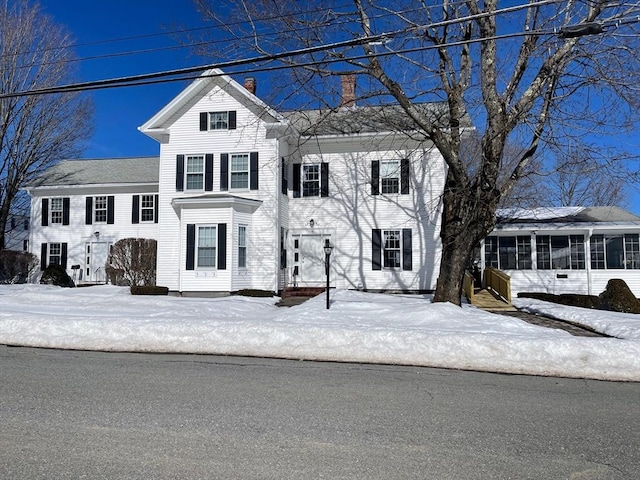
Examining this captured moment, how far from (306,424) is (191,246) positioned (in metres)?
16.6

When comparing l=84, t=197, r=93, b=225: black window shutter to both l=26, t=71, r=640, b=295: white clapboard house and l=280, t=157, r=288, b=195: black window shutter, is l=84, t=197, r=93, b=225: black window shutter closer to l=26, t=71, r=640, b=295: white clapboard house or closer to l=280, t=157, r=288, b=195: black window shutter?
l=26, t=71, r=640, b=295: white clapboard house

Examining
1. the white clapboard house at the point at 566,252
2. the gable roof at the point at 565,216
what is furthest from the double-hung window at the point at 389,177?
the white clapboard house at the point at 566,252

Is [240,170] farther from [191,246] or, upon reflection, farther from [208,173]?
[191,246]

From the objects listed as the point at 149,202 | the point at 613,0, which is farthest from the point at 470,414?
the point at 149,202

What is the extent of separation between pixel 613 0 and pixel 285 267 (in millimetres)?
14842

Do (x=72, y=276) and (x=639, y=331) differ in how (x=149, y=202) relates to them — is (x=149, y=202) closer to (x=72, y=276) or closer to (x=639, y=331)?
(x=72, y=276)

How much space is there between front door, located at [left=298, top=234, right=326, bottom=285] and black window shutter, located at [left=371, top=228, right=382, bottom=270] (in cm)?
214

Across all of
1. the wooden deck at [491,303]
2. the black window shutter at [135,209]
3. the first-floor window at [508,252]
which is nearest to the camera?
the wooden deck at [491,303]

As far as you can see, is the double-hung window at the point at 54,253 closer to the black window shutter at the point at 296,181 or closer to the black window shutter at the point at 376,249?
the black window shutter at the point at 296,181

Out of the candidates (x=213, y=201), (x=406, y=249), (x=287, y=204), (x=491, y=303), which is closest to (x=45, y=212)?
(x=213, y=201)

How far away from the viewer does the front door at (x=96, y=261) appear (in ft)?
83.5

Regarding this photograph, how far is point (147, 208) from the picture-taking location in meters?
25.1

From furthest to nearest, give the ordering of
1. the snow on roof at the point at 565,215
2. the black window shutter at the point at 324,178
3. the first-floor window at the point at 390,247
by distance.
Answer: the snow on roof at the point at 565,215 < the black window shutter at the point at 324,178 < the first-floor window at the point at 390,247

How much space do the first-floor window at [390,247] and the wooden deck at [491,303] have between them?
150 inches
